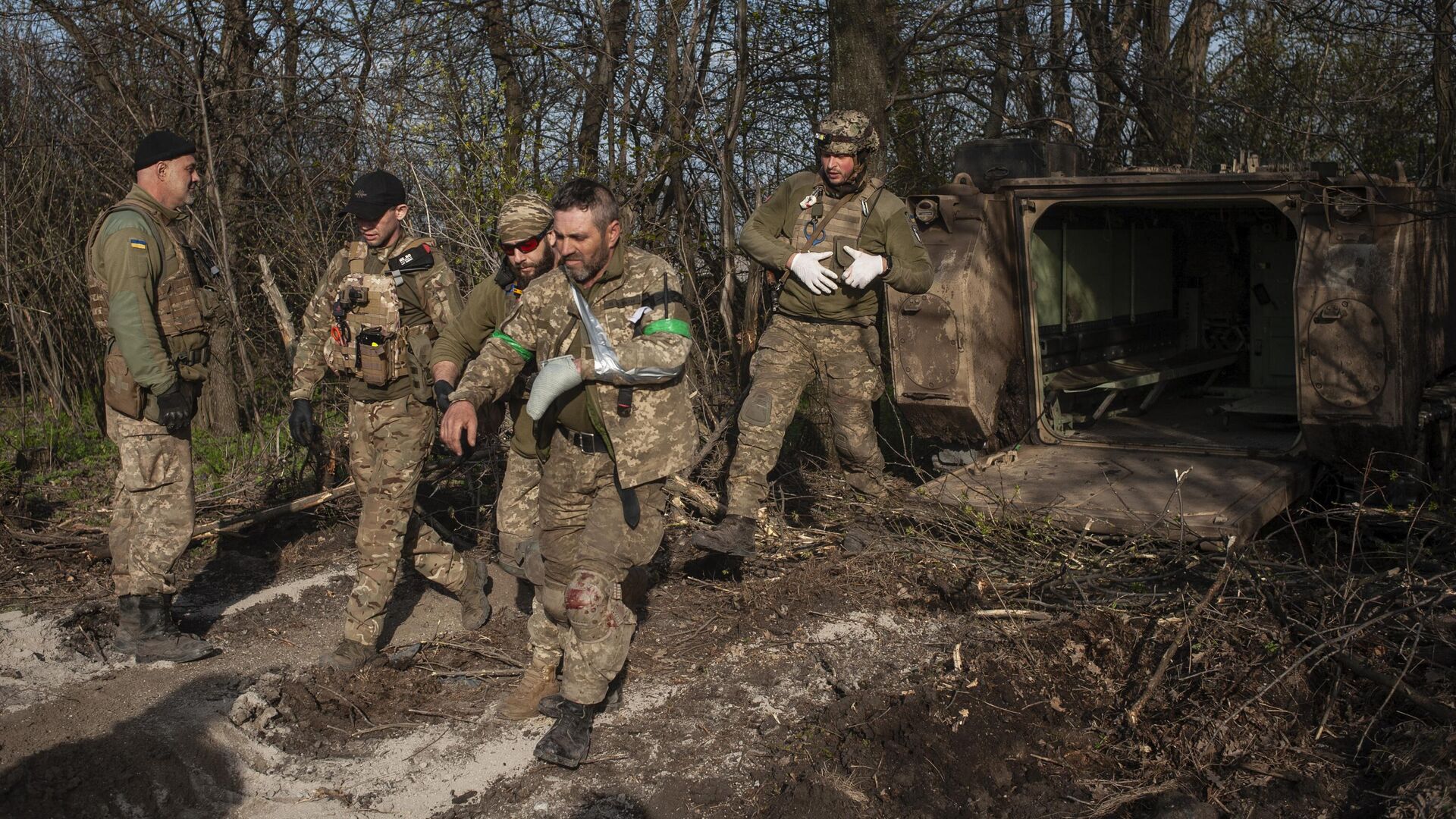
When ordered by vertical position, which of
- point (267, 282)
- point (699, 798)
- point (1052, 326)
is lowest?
point (699, 798)

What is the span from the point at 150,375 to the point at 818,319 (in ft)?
9.48

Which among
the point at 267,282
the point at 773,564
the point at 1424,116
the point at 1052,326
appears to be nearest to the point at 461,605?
the point at 773,564

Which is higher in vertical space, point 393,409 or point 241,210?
point 241,210

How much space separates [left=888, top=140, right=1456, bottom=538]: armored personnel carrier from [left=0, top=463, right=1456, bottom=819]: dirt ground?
0.51 meters

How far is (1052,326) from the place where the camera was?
7.25 metres

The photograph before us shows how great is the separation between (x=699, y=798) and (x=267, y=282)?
452cm

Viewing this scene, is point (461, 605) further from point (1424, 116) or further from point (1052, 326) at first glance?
point (1424, 116)

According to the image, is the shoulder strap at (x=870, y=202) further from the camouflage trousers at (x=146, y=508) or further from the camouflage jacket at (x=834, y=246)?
the camouflage trousers at (x=146, y=508)

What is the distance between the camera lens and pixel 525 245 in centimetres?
460

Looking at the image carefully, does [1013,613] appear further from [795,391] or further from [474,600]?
[474,600]

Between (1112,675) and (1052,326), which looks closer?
(1112,675)

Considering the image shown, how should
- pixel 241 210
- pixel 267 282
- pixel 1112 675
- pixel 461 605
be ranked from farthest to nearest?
pixel 241 210
pixel 267 282
pixel 461 605
pixel 1112 675

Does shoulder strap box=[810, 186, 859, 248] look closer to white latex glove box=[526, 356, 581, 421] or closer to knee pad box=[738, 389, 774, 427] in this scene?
knee pad box=[738, 389, 774, 427]

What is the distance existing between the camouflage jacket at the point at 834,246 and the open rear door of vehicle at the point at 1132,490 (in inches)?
Answer: 38.8
